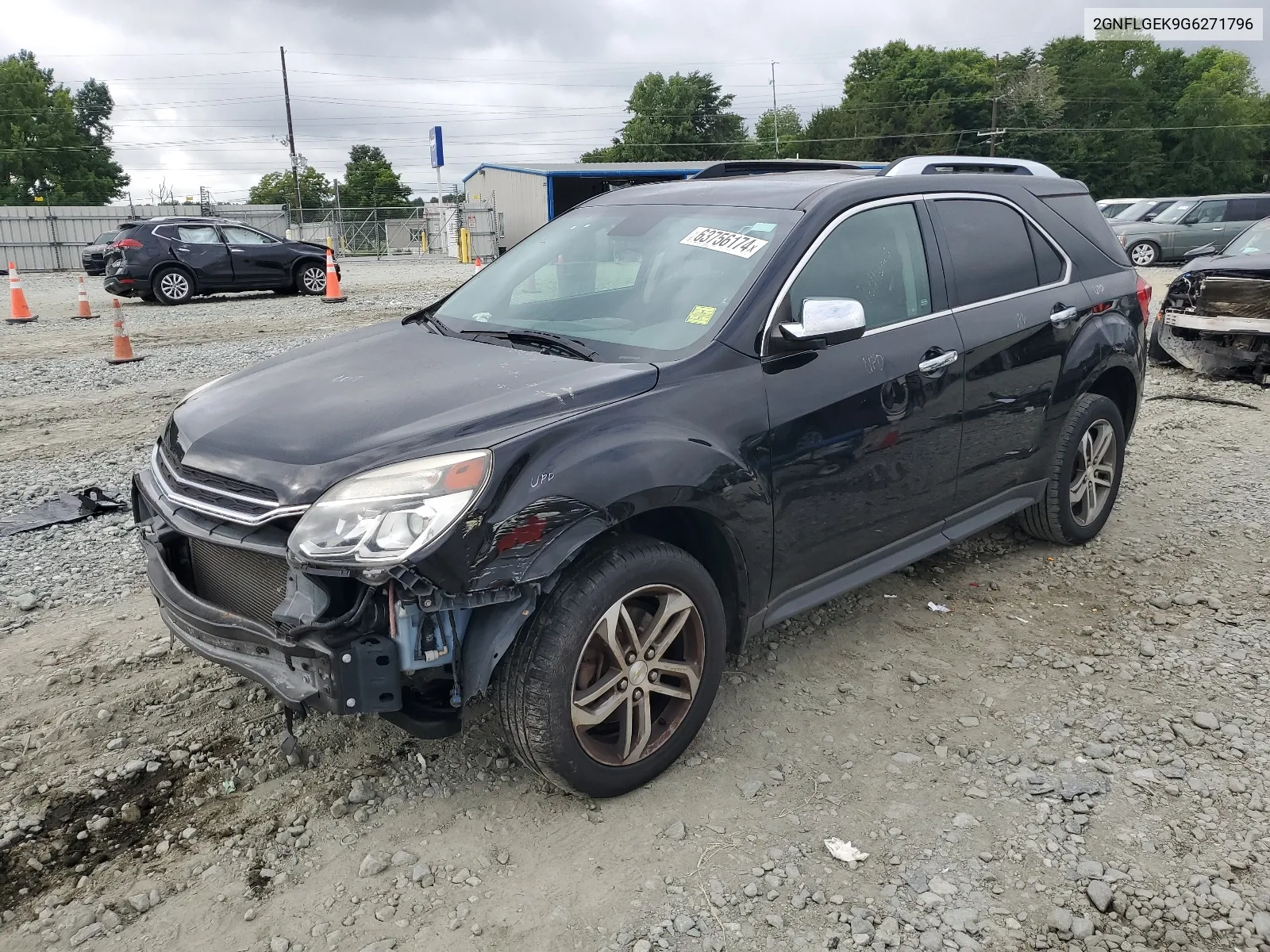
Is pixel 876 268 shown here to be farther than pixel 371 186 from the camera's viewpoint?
No

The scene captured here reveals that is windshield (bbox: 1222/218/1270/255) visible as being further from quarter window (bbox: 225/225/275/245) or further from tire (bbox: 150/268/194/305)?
tire (bbox: 150/268/194/305)

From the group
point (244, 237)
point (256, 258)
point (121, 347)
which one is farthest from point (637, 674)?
point (244, 237)

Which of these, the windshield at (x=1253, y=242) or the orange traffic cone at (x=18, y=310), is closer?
the windshield at (x=1253, y=242)

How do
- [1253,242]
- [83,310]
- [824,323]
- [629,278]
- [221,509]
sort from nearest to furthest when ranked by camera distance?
[221,509], [824,323], [629,278], [1253,242], [83,310]

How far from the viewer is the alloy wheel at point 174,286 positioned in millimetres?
17375

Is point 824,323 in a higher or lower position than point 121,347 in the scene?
higher

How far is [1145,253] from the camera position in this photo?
2389 cm

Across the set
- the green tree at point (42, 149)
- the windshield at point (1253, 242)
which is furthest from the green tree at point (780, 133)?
the windshield at point (1253, 242)

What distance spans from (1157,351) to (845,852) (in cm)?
958

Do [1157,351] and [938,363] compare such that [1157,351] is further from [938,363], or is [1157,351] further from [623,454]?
[623,454]

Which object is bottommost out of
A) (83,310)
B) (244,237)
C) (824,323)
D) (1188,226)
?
(83,310)

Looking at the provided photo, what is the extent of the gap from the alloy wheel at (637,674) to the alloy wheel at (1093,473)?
2751 mm

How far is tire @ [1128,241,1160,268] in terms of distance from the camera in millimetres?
23753

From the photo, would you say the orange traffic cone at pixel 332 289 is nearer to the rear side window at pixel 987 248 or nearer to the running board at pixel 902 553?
the rear side window at pixel 987 248
